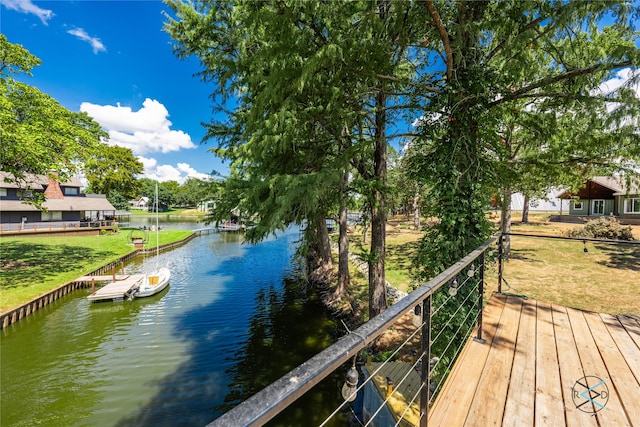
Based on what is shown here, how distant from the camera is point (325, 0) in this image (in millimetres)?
4348

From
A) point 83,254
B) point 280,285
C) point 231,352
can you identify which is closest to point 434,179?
point 231,352

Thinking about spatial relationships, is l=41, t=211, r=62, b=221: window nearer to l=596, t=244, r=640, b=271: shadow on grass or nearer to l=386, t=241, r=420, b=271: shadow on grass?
l=386, t=241, r=420, b=271: shadow on grass

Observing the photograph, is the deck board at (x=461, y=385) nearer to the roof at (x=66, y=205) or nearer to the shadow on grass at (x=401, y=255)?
the shadow on grass at (x=401, y=255)

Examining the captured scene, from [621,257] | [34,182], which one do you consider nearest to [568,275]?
[621,257]

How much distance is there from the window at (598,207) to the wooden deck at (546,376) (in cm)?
3139

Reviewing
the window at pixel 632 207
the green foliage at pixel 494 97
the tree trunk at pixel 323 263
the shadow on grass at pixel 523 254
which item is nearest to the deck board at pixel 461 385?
the green foliage at pixel 494 97

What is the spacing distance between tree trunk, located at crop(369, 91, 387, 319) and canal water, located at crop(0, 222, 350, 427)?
8.41 ft

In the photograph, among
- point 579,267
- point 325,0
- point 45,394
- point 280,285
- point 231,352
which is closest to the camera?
point 325,0

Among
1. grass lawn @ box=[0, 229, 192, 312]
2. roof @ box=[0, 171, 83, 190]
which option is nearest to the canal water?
grass lawn @ box=[0, 229, 192, 312]

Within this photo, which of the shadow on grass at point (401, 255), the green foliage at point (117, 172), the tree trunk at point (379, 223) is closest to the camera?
the tree trunk at point (379, 223)

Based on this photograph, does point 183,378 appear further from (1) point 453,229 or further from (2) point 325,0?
(2) point 325,0

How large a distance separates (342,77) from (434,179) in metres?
2.64

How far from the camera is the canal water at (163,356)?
6.96 m

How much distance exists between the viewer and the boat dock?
1327cm
